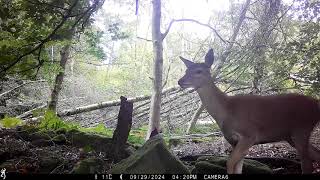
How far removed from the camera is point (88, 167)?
156 inches

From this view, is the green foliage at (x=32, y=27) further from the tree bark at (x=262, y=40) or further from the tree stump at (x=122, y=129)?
the tree bark at (x=262, y=40)

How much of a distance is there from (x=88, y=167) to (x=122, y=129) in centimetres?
78

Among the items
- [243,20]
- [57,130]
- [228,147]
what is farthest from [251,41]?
[57,130]

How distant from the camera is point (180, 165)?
3.64m

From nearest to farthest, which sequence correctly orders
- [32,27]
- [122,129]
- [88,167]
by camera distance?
[88,167] → [122,129] → [32,27]

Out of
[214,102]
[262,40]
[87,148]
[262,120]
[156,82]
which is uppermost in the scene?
[262,40]

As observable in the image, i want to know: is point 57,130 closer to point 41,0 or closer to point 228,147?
point 41,0

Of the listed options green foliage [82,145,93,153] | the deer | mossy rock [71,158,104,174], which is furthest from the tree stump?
the deer

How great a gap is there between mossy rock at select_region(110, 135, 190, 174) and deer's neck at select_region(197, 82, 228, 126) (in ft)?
1.69

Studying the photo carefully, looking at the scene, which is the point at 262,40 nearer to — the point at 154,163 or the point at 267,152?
the point at 267,152

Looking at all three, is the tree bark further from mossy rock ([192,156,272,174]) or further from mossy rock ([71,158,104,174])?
mossy rock ([71,158,104,174])

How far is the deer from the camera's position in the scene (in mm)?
3465

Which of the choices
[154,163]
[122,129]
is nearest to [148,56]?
[122,129]

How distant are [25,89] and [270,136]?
30.2 feet
